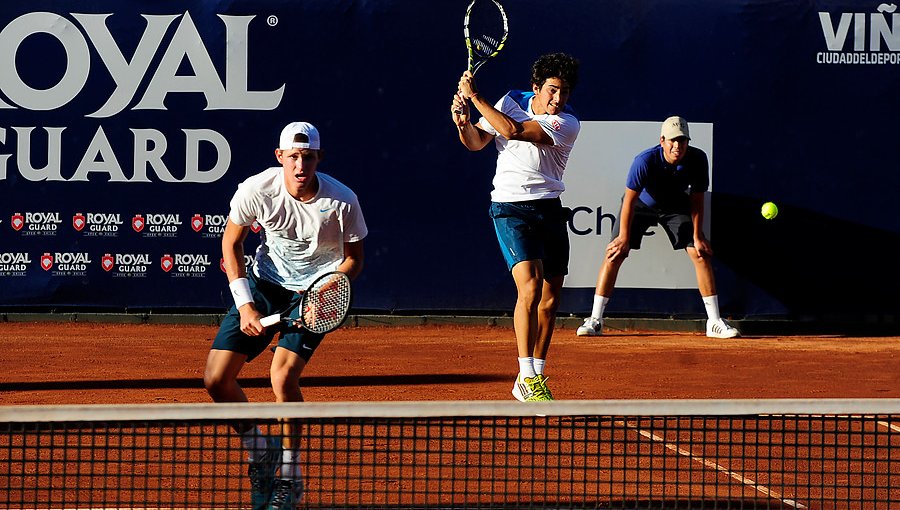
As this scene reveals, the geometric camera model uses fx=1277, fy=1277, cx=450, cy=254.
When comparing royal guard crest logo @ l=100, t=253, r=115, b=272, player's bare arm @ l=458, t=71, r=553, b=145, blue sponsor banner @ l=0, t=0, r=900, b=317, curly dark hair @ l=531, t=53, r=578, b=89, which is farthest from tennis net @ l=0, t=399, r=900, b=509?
royal guard crest logo @ l=100, t=253, r=115, b=272

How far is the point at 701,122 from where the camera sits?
9258 mm

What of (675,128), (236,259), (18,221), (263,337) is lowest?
(263,337)

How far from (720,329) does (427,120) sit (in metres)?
2.58

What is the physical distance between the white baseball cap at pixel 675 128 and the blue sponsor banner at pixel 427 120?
0.66 metres

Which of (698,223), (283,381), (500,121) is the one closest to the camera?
(283,381)

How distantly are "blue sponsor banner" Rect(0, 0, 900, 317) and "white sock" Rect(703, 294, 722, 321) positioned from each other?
479 millimetres

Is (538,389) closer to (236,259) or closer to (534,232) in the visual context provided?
(534,232)

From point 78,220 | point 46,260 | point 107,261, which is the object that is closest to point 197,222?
point 107,261

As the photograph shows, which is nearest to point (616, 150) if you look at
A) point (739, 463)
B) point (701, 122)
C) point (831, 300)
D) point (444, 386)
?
point (701, 122)

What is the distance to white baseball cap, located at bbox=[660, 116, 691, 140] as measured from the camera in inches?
334

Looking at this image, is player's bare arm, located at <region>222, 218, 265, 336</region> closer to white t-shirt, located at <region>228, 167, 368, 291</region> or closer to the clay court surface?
white t-shirt, located at <region>228, 167, 368, 291</region>

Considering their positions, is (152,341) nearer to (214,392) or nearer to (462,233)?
(462,233)

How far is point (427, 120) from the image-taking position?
9.34m

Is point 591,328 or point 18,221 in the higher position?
point 18,221
